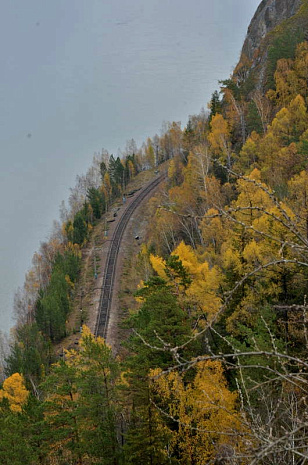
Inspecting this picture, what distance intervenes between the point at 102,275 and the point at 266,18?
44059 millimetres

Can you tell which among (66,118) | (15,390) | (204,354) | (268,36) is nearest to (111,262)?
(15,390)

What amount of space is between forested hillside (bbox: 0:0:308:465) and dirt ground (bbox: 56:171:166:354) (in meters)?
1.71

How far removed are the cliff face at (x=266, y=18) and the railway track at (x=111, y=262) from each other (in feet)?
83.7

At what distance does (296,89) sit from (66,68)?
17486 cm

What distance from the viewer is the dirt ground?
40516mm

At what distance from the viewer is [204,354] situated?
699 inches

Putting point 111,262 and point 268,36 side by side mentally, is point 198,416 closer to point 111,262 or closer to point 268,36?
point 111,262

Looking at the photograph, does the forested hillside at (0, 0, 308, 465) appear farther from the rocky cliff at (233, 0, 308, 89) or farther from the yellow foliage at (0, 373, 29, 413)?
the rocky cliff at (233, 0, 308, 89)

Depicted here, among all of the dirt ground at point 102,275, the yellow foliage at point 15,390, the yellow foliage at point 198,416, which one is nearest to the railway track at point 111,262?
the dirt ground at point 102,275

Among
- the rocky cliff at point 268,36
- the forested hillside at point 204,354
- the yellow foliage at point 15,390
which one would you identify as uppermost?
the rocky cliff at point 268,36

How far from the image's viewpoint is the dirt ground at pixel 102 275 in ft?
133

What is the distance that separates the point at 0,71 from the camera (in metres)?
198

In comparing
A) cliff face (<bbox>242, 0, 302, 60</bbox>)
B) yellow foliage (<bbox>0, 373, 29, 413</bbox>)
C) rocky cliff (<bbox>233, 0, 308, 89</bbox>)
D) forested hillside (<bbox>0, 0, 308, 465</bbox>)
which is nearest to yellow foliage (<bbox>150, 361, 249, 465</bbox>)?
forested hillside (<bbox>0, 0, 308, 465</bbox>)

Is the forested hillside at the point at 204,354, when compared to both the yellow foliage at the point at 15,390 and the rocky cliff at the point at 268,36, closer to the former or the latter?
the yellow foliage at the point at 15,390
